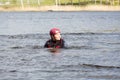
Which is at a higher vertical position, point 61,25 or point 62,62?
point 62,62

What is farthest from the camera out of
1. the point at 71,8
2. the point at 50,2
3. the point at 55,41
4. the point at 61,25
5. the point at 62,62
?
the point at 50,2

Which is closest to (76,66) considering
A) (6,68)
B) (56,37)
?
(6,68)

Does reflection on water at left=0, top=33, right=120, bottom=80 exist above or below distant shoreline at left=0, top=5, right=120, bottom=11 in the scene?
above

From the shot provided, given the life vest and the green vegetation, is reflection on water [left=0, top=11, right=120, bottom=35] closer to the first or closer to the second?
the life vest

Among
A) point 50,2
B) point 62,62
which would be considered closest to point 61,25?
point 62,62

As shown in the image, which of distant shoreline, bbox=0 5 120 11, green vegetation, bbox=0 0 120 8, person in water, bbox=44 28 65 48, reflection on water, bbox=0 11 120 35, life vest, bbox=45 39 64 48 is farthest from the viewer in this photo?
green vegetation, bbox=0 0 120 8

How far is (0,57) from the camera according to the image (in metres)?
29.7

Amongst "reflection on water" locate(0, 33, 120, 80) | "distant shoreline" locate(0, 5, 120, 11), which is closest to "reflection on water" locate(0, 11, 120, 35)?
"reflection on water" locate(0, 33, 120, 80)

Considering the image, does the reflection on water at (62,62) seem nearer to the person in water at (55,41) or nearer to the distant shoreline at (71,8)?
the person in water at (55,41)

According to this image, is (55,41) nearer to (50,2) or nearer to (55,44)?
(55,44)

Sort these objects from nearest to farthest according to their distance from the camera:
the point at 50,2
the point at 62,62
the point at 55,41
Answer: the point at 62,62 < the point at 55,41 < the point at 50,2

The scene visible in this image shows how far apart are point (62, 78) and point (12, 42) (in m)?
17.9

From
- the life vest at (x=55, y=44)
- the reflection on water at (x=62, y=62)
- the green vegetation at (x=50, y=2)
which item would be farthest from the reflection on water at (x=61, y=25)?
the green vegetation at (x=50, y=2)

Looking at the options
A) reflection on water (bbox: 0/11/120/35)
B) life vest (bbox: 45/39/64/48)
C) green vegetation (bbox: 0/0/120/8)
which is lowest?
green vegetation (bbox: 0/0/120/8)
